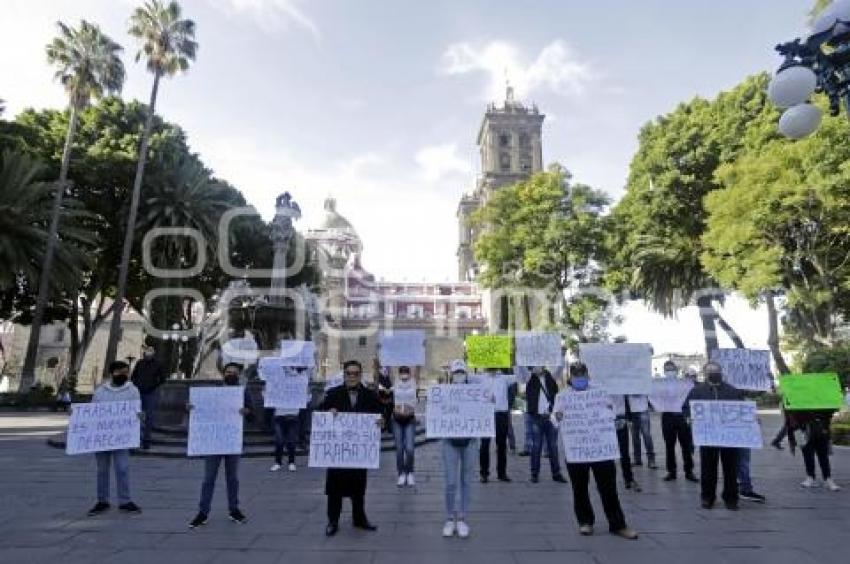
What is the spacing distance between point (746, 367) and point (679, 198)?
24.1m

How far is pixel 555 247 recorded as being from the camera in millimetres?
37281

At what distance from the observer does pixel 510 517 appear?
25.6ft

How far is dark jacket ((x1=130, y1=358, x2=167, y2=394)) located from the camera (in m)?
12.1

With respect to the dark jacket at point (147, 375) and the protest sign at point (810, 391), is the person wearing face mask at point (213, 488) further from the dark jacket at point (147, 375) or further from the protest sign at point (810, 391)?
the protest sign at point (810, 391)

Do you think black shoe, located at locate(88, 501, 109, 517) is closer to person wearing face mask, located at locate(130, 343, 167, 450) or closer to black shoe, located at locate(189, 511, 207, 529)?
black shoe, located at locate(189, 511, 207, 529)

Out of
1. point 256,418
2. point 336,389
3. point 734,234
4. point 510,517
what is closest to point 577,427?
point 510,517

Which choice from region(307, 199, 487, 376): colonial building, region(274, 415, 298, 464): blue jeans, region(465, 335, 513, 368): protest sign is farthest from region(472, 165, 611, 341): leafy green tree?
region(307, 199, 487, 376): colonial building

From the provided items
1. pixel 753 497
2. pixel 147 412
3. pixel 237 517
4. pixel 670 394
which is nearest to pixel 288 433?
pixel 147 412

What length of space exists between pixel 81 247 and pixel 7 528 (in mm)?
30976

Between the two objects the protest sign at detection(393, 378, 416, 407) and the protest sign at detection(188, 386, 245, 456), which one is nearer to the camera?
the protest sign at detection(188, 386, 245, 456)

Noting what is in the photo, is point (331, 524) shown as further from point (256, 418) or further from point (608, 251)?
point (608, 251)

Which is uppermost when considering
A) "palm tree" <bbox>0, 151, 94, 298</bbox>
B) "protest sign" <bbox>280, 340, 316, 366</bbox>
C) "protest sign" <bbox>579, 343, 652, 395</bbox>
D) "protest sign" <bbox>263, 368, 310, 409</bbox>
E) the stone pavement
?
"palm tree" <bbox>0, 151, 94, 298</bbox>

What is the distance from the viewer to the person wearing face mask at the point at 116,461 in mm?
7953

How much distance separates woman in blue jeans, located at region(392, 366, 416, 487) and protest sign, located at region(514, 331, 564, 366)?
3.46 meters
